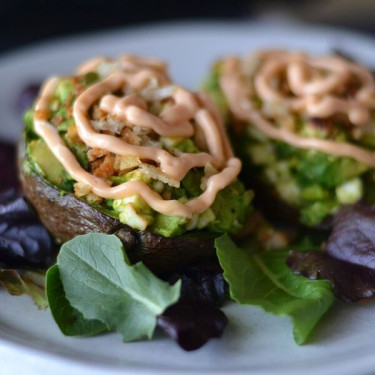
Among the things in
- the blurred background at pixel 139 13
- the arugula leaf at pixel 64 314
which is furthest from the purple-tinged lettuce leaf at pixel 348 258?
the blurred background at pixel 139 13

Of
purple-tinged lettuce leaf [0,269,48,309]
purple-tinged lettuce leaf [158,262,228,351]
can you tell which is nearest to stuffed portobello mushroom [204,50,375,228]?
purple-tinged lettuce leaf [158,262,228,351]

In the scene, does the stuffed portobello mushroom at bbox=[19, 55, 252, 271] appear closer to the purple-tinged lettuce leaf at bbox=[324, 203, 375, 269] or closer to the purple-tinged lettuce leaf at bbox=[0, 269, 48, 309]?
→ the purple-tinged lettuce leaf at bbox=[0, 269, 48, 309]

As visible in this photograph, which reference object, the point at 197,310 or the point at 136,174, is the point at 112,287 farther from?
the point at 136,174

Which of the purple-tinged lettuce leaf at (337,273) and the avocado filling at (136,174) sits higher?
the avocado filling at (136,174)

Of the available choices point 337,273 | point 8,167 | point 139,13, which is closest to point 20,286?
point 8,167

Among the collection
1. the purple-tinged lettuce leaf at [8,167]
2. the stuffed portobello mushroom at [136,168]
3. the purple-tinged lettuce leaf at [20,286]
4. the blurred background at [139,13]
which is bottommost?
the blurred background at [139,13]

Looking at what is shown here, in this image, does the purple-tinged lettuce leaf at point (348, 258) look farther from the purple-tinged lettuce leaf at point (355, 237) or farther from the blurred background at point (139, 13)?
the blurred background at point (139, 13)
